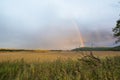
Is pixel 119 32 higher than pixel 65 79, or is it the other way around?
pixel 119 32

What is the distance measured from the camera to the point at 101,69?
8.98m

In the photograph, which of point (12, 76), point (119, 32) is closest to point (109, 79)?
point (12, 76)

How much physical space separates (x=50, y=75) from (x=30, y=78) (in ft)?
2.33

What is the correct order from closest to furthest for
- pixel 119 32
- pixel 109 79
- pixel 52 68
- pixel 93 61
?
pixel 109 79 < pixel 93 61 < pixel 52 68 < pixel 119 32

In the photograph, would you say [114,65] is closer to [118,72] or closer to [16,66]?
[118,72]

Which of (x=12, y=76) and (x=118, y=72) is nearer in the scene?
(x=118, y=72)

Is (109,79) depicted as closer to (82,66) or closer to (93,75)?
(93,75)

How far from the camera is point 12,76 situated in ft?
39.4

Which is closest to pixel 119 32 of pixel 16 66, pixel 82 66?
pixel 16 66

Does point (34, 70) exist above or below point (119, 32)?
below

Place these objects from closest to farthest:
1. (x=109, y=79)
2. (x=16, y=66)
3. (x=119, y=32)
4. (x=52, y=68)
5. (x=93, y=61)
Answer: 1. (x=109, y=79)
2. (x=93, y=61)
3. (x=52, y=68)
4. (x=16, y=66)
5. (x=119, y=32)

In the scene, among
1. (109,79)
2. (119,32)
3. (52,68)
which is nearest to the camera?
(109,79)

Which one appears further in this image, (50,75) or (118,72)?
(50,75)

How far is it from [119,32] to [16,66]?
2318 cm
